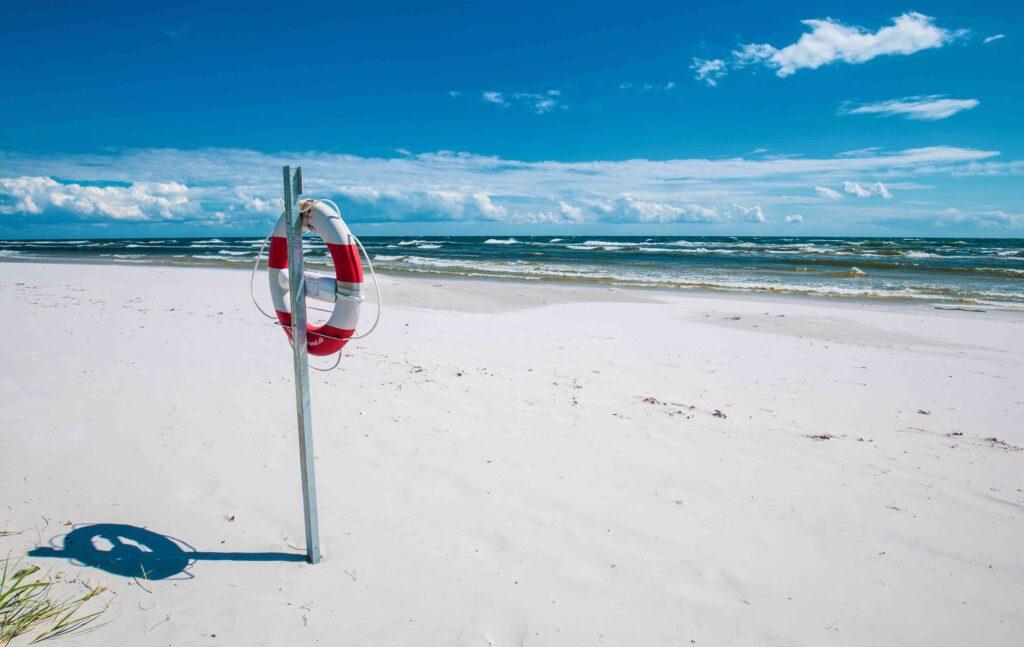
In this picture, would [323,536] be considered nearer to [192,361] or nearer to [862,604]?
[862,604]

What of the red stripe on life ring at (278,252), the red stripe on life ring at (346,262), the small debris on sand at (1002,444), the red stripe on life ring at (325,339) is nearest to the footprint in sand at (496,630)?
the red stripe on life ring at (325,339)

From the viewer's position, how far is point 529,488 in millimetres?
3559

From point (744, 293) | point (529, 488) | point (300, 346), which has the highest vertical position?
point (300, 346)

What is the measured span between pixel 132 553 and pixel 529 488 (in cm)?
224

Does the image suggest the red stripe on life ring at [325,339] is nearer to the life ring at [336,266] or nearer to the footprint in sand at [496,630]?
the life ring at [336,266]

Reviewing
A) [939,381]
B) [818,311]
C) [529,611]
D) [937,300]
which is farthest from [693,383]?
[937,300]

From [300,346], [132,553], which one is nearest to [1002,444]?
[300,346]

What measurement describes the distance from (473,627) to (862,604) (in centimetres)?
192

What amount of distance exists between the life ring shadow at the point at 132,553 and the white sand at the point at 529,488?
6cm

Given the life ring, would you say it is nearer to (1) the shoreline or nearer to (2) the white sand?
(2) the white sand

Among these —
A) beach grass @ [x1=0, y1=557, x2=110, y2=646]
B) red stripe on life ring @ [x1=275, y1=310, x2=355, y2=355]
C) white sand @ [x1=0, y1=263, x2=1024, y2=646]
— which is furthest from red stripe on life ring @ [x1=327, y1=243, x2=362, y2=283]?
beach grass @ [x1=0, y1=557, x2=110, y2=646]

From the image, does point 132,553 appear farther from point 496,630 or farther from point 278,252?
point 496,630

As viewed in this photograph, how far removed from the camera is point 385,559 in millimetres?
2809

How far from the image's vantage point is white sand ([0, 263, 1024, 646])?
248cm
